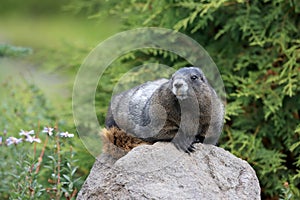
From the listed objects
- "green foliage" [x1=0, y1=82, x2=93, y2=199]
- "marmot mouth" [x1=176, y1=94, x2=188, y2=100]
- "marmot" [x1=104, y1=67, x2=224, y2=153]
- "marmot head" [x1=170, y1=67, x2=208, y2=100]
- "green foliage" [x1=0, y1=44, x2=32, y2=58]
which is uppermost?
"marmot head" [x1=170, y1=67, x2=208, y2=100]

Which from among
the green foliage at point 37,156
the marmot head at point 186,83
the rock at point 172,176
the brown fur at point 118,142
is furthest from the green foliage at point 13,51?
the marmot head at point 186,83

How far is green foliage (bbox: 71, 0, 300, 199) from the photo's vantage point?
506 centimetres

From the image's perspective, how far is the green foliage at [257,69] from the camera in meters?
5.06

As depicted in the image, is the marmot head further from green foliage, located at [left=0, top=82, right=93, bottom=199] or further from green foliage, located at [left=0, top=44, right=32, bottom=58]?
green foliage, located at [left=0, top=44, right=32, bottom=58]

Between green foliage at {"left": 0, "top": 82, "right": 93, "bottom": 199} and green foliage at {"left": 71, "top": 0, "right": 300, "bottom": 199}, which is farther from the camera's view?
green foliage at {"left": 71, "top": 0, "right": 300, "bottom": 199}

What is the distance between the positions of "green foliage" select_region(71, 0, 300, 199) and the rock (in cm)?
128

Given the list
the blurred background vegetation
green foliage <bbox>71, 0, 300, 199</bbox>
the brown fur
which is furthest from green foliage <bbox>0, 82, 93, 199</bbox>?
green foliage <bbox>71, 0, 300, 199</bbox>

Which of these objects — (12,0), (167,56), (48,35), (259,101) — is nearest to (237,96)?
(259,101)

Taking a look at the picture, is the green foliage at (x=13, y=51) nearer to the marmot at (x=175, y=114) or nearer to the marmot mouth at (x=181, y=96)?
the marmot at (x=175, y=114)

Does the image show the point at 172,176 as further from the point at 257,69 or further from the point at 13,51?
the point at 13,51

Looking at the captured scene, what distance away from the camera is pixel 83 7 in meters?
6.73

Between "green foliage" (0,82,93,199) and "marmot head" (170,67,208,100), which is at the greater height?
"marmot head" (170,67,208,100)

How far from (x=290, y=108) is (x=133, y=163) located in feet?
6.94

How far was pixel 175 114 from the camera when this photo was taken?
3.61 meters
